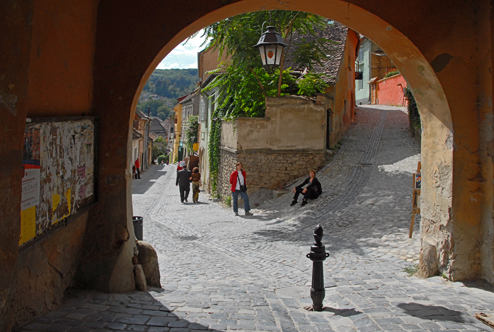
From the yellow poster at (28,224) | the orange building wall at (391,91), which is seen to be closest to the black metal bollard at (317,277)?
the yellow poster at (28,224)

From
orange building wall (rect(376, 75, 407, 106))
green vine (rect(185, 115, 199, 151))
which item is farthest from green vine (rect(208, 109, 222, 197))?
orange building wall (rect(376, 75, 407, 106))

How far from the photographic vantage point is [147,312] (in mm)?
3795

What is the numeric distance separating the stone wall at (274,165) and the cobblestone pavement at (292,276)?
93 cm

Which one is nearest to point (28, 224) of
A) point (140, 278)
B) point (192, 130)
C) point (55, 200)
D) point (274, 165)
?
point (55, 200)

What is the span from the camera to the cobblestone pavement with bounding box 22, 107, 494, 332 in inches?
144

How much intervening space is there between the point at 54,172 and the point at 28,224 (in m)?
0.59

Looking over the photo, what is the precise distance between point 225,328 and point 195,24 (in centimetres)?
319

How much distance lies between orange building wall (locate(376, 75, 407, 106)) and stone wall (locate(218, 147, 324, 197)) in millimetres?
18108

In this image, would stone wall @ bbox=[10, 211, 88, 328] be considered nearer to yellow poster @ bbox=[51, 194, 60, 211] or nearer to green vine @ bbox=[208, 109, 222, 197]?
yellow poster @ bbox=[51, 194, 60, 211]

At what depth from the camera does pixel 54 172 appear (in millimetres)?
3602

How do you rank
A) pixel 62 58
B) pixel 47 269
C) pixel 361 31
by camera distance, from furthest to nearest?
pixel 361 31 → pixel 62 58 → pixel 47 269

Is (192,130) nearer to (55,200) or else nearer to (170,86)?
(55,200)

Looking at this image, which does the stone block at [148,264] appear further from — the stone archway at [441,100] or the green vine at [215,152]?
the green vine at [215,152]

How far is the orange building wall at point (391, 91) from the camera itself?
31139 mm
